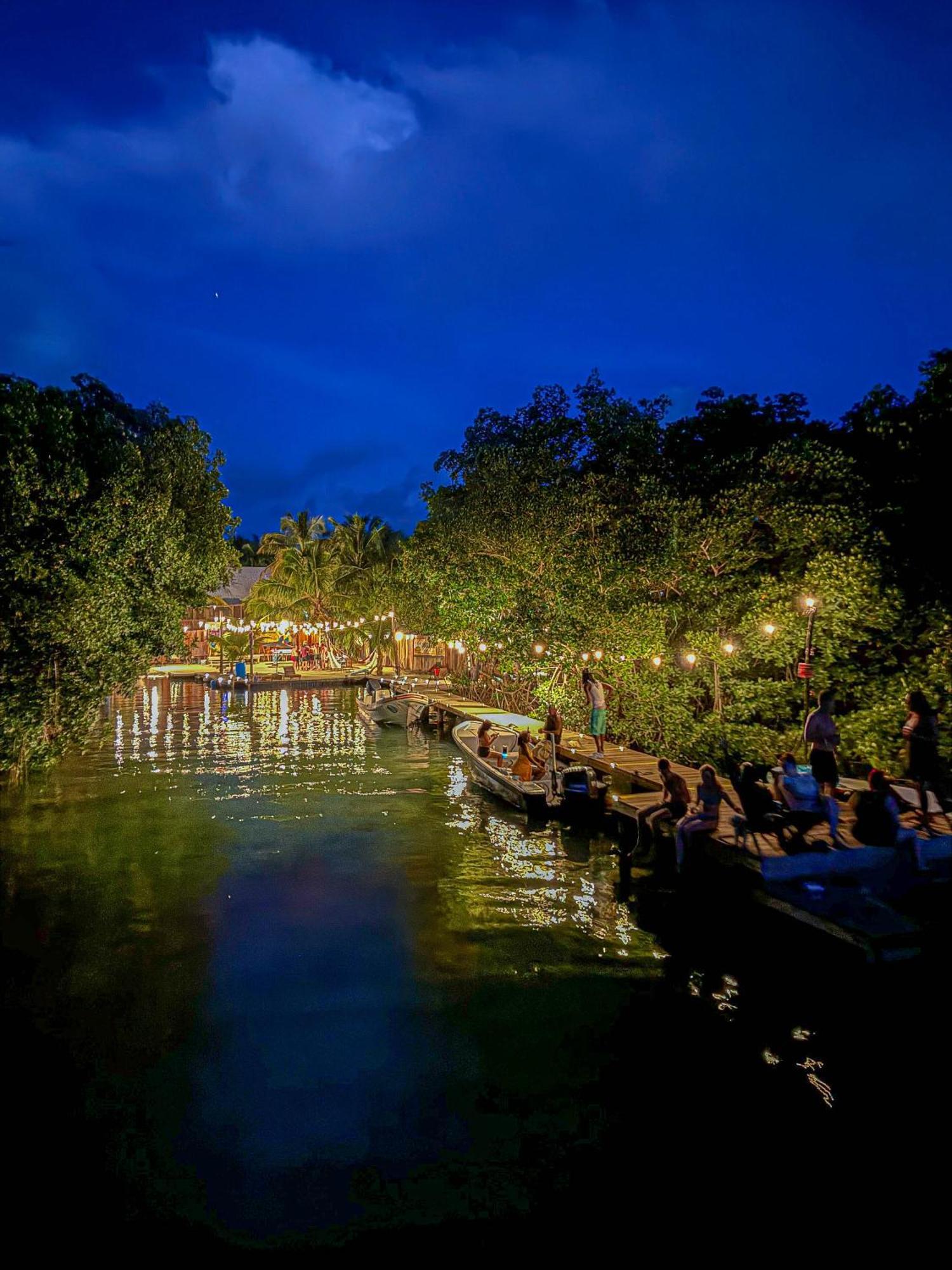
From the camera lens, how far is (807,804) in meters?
10.6

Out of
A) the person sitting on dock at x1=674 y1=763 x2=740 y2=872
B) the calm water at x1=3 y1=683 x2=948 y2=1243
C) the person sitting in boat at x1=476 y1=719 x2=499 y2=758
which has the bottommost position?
the calm water at x1=3 y1=683 x2=948 y2=1243

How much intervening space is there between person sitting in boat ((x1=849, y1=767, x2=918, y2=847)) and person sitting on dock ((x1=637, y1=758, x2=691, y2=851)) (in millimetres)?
2742

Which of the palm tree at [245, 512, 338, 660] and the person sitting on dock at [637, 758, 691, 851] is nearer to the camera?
the person sitting on dock at [637, 758, 691, 851]

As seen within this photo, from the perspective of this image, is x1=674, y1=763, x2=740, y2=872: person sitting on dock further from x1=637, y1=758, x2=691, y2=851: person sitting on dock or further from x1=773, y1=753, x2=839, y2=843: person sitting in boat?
x1=773, y1=753, x2=839, y2=843: person sitting in boat

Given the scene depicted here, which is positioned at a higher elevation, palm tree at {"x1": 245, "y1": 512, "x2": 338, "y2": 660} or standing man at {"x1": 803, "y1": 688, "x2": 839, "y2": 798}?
palm tree at {"x1": 245, "y1": 512, "x2": 338, "y2": 660}

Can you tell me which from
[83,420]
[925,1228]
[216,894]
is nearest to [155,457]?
[83,420]

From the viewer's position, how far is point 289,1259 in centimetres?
487

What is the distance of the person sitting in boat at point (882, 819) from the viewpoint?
9.77m

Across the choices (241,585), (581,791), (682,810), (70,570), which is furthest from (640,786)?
(241,585)

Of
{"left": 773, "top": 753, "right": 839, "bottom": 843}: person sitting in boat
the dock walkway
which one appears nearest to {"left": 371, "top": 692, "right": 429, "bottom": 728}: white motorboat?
the dock walkway

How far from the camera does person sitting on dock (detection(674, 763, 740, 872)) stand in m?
11.5

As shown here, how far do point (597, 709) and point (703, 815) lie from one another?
845 centimetres

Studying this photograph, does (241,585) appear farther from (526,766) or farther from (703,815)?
(703,815)

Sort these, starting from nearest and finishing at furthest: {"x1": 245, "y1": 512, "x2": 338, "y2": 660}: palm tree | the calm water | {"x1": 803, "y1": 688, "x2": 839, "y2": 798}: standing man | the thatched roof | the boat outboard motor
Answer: the calm water → {"x1": 803, "y1": 688, "x2": 839, "y2": 798}: standing man → the boat outboard motor → {"x1": 245, "y1": 512, "x2": 338, "y2": 660}: palm tree → the thatched roof
